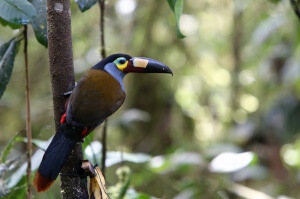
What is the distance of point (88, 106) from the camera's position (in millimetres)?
1435

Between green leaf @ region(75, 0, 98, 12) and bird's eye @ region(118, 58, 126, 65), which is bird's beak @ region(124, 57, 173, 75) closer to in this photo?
bird's eye @ region(118, 58, 126, 65)

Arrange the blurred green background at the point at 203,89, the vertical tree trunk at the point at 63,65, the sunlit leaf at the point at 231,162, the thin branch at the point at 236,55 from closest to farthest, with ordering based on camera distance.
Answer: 1. the vertical tree trunk at the point at 63,65
2. the sunlit leaf at the point at 231,162
3. the blurred green background at the point at 203,89
4. the thin branch at the point at 236,55

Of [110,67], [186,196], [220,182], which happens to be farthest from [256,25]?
[110,67]

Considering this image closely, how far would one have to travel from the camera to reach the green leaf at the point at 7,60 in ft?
5.62

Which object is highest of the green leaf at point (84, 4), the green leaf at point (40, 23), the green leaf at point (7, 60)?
the green leaf at point (84, 4)

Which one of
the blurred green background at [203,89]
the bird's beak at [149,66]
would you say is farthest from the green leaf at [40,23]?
the blurred green background at [203,89]

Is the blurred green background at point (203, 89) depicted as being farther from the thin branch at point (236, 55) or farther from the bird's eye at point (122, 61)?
the bird's eye at point (122, 61)

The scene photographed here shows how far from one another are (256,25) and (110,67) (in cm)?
252

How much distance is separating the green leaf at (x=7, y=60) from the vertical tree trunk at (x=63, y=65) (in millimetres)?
401

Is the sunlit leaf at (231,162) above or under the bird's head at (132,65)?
under

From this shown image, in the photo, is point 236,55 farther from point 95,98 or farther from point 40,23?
point 95,98

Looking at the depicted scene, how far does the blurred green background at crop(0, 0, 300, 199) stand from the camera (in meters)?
3.45

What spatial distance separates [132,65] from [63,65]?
0.89 ft

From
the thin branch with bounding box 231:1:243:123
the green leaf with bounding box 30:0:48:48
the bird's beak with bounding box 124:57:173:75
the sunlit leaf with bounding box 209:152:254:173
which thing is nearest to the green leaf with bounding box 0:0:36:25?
the green leaf with bounding box 30:0:48:48
